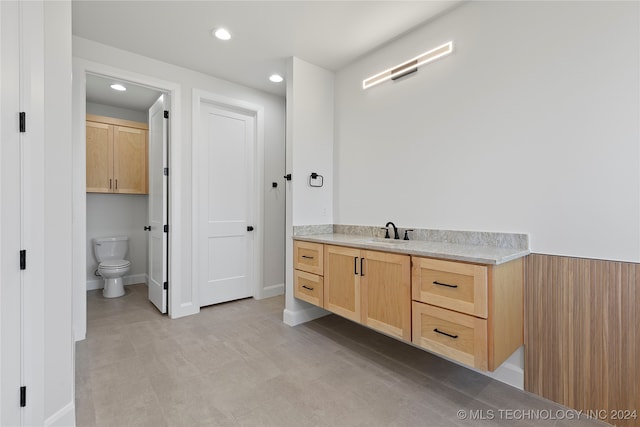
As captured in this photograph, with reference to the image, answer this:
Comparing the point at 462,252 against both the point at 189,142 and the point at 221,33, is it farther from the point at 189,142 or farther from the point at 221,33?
the point at 189,142

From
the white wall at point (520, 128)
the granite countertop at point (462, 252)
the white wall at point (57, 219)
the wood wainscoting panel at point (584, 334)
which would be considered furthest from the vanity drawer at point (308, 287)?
the white wall at point (57, 219)

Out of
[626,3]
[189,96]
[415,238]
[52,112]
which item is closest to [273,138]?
[189,96]

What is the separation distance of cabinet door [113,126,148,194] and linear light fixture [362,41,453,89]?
11.0 feet

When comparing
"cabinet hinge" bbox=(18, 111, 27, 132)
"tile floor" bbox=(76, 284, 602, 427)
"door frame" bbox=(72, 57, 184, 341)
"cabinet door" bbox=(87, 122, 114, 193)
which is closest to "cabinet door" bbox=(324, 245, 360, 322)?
"tile floor" bbox=(76, 284, 602, 427)

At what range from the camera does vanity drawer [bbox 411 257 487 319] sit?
1.56m

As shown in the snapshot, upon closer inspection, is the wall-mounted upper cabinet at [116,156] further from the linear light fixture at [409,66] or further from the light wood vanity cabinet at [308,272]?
the linear light fixture at [409,66]

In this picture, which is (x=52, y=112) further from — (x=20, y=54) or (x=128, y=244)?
(x=128, y=244)

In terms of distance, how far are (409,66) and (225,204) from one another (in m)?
2.49

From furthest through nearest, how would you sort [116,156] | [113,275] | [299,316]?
[116,156]
[113,275]
[299,316]

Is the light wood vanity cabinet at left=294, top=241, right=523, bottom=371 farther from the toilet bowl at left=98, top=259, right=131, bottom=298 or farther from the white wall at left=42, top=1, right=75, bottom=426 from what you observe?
the toilet bowl at left=98, top=259, right=131, bottom=298

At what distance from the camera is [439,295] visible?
1738 millimetres

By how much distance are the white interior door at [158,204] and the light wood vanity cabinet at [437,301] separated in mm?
1936

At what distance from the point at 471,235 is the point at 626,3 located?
148cm

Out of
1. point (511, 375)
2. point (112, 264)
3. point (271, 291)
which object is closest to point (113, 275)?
point (112, 264)
